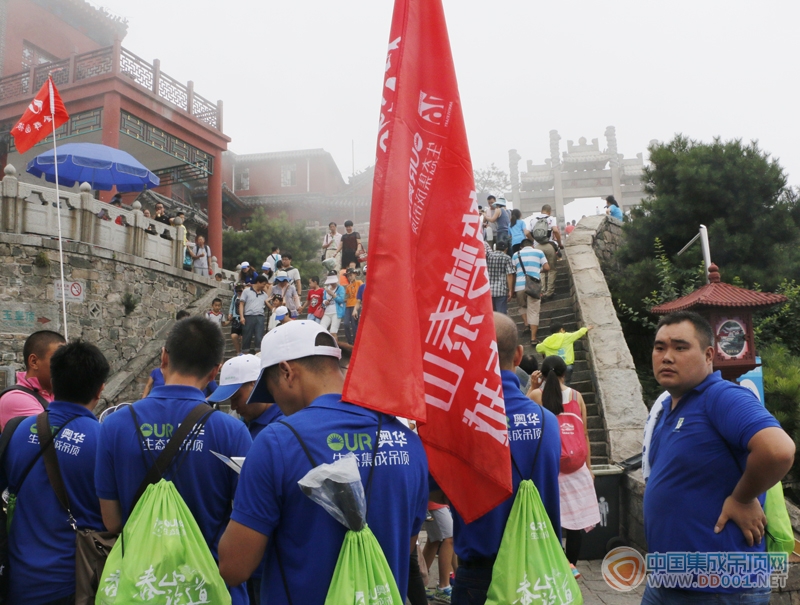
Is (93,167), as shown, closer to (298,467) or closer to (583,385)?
(583,385)

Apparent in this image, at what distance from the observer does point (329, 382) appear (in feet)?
7.31

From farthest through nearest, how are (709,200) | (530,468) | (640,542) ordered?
(709,200) < (640,542) < (530,468)

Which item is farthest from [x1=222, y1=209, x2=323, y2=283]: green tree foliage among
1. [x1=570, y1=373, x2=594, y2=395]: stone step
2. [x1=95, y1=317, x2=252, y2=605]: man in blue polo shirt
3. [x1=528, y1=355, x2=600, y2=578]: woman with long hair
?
[x1=95, y1=317, x2=252, y2=605]: man in blue polo shirt

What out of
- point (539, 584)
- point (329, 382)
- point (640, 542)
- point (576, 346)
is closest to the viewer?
point (329, 382)

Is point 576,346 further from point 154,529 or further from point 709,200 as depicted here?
point 154,529

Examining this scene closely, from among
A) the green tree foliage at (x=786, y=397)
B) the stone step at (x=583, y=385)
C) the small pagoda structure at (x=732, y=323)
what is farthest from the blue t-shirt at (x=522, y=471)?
the stone step at (x=583, y=385)

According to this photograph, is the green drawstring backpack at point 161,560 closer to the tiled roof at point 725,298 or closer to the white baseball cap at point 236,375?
the white baseball cap at point 236,375

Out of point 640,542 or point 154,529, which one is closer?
point 154,529

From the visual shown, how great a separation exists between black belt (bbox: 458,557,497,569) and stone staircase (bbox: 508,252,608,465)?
520cm

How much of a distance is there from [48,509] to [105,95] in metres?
16.9

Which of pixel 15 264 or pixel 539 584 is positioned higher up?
pixel 15 264

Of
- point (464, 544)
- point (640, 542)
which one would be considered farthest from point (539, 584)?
point (640, 542)

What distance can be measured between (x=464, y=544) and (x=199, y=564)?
97 cm

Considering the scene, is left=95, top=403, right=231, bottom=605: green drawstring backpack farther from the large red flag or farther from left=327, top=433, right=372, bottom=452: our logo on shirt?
the large red flag
